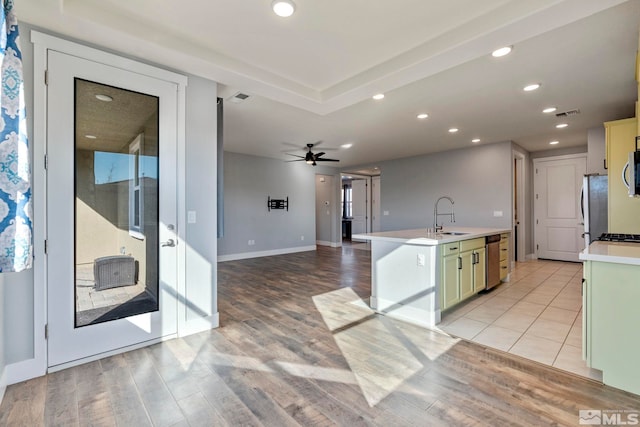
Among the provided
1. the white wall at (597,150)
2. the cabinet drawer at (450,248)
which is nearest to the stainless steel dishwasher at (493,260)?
the cabinet drawer at (450,248)

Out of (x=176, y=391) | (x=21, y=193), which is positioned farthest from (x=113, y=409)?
(x=21, y=193)

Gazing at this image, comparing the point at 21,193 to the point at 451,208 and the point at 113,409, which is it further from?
the point at 451,208

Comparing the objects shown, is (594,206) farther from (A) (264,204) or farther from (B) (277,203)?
(A) (264,204)

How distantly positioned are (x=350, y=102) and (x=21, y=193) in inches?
123

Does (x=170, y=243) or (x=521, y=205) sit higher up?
(x=521, y=205)

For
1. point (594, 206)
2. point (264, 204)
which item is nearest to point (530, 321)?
point (594, 206)

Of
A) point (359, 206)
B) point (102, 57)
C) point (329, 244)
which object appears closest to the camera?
point (102, 57)

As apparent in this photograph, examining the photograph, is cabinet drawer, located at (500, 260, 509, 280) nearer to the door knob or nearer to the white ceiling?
the white ceiling

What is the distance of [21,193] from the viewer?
1.38 metres

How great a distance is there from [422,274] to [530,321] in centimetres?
127

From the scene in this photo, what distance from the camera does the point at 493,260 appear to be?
4.30m

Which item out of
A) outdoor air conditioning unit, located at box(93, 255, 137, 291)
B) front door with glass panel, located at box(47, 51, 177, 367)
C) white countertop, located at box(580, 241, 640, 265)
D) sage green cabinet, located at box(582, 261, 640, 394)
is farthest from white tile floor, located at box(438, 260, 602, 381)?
outdoor air conditioning unit, located at box(93, 255, 137, 291)

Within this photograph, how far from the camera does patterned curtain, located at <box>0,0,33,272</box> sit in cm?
129

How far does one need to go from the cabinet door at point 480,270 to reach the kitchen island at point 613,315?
171 cm
